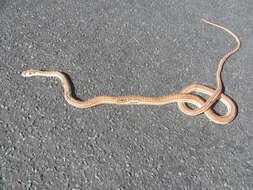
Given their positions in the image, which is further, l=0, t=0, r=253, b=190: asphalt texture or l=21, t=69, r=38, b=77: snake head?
l=21, t=69, r=38, b=77: snake head

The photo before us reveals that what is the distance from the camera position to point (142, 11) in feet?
17.7

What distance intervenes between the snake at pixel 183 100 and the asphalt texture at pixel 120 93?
→ 0.29 feet

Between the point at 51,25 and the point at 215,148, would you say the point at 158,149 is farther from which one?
the point at 51,25

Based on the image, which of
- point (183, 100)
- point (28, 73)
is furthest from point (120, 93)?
point (28, 73)

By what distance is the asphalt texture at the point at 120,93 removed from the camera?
3.11 meters

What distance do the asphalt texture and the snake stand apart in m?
0.09

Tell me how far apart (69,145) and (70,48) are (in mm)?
1964

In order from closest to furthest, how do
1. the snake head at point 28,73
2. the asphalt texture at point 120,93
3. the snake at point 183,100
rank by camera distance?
the asphalt texture at point 120,93 < the snake at point 183,100 < the snake head at point 28,73

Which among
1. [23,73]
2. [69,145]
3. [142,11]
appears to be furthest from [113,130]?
[142,11]

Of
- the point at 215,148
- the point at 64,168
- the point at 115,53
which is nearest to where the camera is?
the point at 64,168

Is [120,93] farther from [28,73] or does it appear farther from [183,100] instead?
[28,73]

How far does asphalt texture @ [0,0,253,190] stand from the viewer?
122 inches

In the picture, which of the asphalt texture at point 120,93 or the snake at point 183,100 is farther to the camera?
the snake at point 183,100

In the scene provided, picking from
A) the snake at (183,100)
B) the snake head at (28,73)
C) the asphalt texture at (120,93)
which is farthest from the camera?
the snake head at (28,73)
